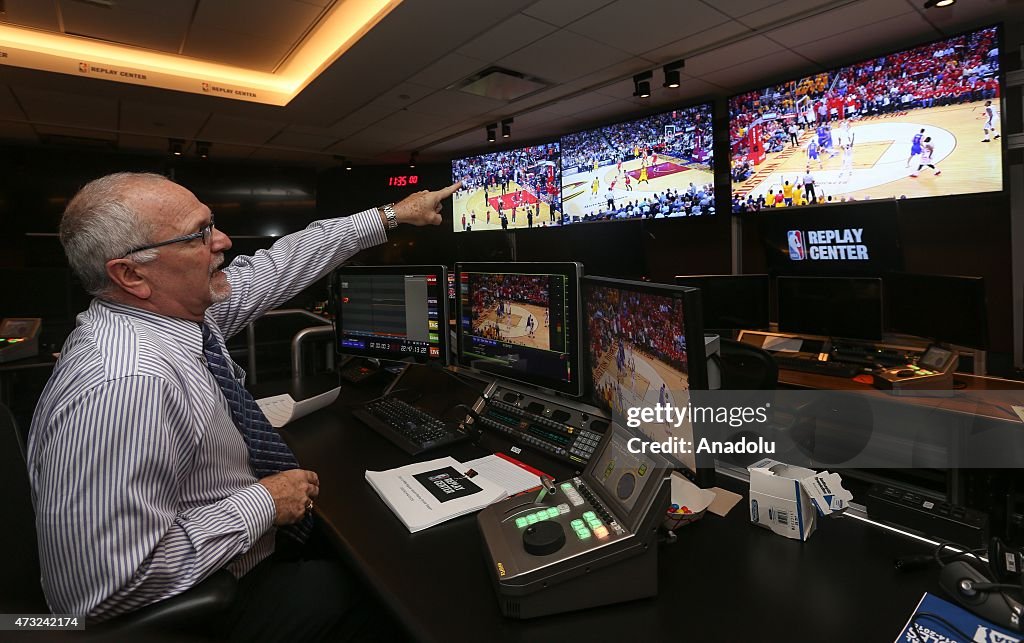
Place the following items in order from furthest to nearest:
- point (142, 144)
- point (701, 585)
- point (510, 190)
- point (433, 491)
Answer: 1. point (142, 144)
2. point (510, 190)
3. point (433, 491)
4. point (701, 585)

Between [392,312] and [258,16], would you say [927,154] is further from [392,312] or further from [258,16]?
[258,16]

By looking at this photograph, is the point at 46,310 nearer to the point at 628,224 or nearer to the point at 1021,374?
the point at 628,224

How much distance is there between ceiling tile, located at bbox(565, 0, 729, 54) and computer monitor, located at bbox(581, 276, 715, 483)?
6.80 feet

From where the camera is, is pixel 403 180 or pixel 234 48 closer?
pixel 234 48

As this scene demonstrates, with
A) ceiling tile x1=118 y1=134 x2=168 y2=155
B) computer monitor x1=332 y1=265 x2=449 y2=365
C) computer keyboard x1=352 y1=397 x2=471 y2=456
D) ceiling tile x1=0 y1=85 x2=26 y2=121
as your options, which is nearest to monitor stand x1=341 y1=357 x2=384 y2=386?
computer monitor x1=332 y1=265 x2=449 y2=365

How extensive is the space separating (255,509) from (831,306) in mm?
3168

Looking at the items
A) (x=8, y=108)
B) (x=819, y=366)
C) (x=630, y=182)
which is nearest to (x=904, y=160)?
(x=819, y=366)

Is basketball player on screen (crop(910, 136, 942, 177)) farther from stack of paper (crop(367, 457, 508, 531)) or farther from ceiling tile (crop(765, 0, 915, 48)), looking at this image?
stack of paper (crop(367, 457, 508, 531))

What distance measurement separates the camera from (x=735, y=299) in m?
3.67

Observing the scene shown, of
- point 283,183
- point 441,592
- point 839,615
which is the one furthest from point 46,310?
point 839,615

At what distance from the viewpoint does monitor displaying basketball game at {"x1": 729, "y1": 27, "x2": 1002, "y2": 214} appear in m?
2.79

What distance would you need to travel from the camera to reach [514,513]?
100 cm

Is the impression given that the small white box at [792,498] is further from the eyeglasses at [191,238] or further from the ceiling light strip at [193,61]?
the ceiling light strip at [193,61]

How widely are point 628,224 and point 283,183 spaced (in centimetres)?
634
